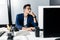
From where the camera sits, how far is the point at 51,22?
5.16 feet

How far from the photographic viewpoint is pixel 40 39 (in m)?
1.82

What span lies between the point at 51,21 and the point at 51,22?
11 millimetres

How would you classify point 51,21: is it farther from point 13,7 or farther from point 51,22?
point 13,7

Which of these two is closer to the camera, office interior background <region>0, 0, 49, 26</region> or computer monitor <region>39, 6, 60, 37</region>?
computer monitor <region>39, 6, 60, 37</region>

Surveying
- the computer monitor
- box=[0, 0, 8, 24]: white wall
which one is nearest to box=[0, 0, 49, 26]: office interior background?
box=[0, 0, 8, 24]: white wall

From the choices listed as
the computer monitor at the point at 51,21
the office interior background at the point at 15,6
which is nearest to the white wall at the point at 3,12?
the office interior background at the point at 15,6

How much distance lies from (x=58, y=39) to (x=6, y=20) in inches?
122

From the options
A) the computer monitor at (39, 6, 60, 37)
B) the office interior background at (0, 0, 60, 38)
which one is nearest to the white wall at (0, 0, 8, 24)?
the office interior background at (0, 0, 60, 38)

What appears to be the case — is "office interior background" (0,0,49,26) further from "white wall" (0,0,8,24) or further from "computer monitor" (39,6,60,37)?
"computer monitor" (39,6,60,37)

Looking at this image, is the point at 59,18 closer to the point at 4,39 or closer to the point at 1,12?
the point at 4,39

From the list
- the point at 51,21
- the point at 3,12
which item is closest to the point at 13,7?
the point at 3,12

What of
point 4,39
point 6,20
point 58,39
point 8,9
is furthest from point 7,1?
point 58,39

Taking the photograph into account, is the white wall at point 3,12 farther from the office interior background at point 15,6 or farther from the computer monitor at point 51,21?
the computer monitor at point 51,21

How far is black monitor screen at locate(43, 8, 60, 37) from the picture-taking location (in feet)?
5.06
